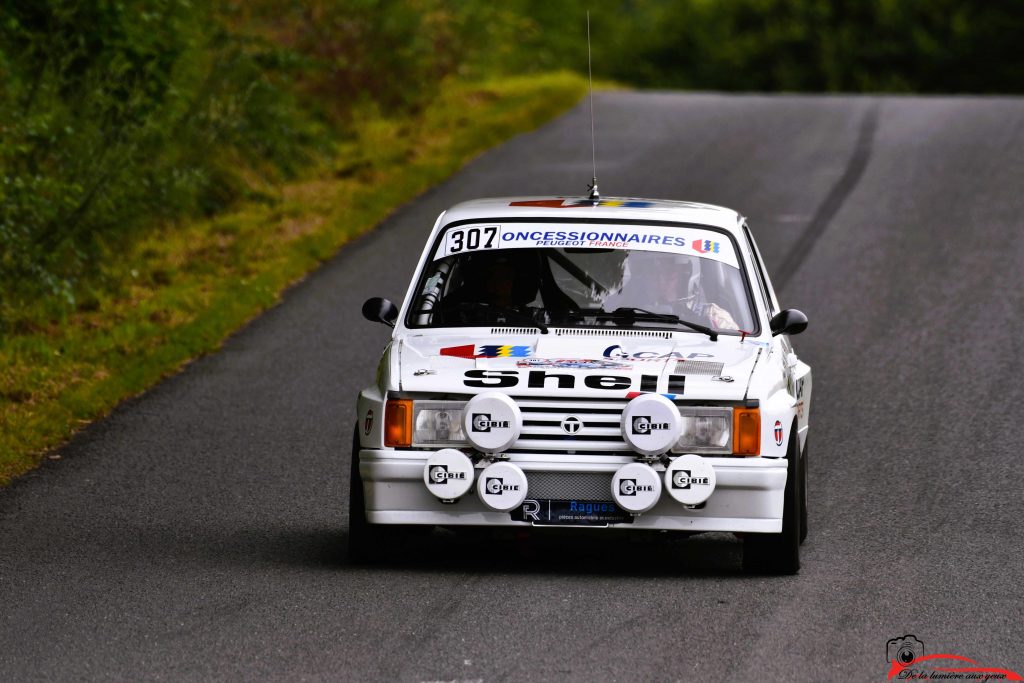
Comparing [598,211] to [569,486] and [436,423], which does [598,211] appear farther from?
[569,486]

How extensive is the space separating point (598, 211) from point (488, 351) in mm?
1324

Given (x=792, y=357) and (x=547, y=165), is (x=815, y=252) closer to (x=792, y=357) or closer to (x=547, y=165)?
(x=547, y=165)

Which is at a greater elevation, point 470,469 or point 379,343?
point 379,343

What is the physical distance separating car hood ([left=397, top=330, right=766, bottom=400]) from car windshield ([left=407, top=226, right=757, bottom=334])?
11.6 inches

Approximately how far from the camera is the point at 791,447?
26.1ft

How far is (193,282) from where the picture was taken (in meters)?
16.4

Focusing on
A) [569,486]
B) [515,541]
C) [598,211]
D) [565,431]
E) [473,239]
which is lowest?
[515,541]

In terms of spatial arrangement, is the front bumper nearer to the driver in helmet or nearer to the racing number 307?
the driver in helmet

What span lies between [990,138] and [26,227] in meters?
14.8

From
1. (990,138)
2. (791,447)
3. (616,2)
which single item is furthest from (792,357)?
(616,2)

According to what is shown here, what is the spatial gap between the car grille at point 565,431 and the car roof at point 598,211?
1538mm

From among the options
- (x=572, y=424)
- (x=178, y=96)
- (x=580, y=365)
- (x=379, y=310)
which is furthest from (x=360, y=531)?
(x=178, y=96)

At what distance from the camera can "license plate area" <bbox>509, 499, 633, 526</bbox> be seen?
7.66 metres

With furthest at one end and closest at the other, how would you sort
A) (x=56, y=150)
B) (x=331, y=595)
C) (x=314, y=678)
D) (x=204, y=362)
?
(x=56, y=150), (x=204, y=362), (x=331, y=595), (x=314, y=678)
